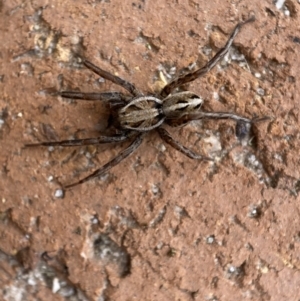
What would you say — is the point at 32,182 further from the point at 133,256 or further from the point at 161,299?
the point at 161,299

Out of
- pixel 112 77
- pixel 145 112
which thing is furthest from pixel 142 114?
pixel 112 77

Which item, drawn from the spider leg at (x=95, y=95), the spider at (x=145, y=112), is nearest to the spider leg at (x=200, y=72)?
the spider at (x=145, y=112)

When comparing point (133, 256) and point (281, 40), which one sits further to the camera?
point (281, 40)

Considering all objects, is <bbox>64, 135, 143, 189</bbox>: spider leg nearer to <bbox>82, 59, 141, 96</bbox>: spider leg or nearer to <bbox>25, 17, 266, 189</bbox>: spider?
<bbox>25, 17, 266, 189</bbox>: spider

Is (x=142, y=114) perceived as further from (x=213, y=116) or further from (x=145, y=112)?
(x=213, y=116)

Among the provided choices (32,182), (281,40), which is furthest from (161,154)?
(281,40)

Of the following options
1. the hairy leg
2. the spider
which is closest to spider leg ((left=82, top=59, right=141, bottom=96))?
the spider

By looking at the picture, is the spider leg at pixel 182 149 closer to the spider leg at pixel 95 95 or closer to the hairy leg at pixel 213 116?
the hairy leg at pixel 213 116
